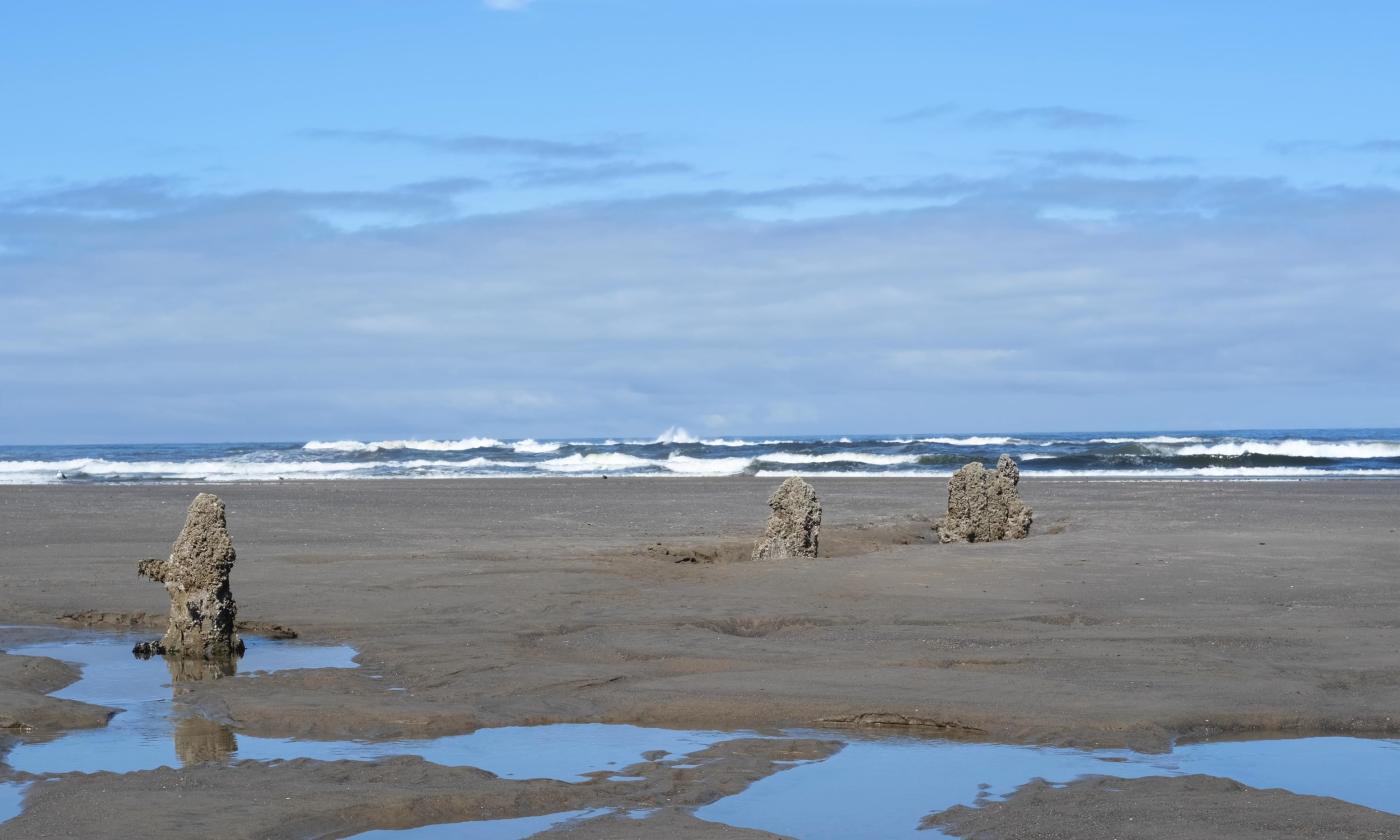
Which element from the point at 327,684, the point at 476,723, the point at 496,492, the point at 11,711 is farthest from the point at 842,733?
the point at 496,492

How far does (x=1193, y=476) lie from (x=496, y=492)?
23.4 m

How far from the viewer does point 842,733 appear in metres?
7.59

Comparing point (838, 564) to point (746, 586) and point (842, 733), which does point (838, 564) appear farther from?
point (842, 733)

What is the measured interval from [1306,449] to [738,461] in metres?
25.2

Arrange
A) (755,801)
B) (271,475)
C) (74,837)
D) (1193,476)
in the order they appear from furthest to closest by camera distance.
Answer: (271,475), (1193,476), (755,801), (74,837)

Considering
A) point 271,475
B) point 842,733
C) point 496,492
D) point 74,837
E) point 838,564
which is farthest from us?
point 271,475

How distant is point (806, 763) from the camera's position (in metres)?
6.95

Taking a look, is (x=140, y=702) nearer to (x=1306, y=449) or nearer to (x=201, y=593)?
(x=201, y=593)

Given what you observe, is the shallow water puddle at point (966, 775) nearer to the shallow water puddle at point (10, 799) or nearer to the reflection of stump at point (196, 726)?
the reflection of stump at point (196, 726)

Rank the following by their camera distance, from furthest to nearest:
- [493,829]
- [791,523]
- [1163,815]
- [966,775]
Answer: [791,523], [966,775], [493,829], [1163,815]

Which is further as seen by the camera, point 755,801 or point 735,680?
point 735,680

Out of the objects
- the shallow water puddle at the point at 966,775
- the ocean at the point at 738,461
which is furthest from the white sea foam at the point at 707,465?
the shallow water puddle at the point at 966,775

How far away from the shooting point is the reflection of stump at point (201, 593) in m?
10.2

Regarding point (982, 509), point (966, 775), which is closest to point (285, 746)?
point (966, 775)
